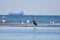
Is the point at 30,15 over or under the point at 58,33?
over

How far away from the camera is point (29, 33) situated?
266 centimetres

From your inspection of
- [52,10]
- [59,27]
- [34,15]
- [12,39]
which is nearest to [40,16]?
[34,15]

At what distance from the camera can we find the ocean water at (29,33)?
2.52 m

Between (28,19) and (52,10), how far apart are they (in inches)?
26.0

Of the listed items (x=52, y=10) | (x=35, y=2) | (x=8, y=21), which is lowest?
(x=8, y=21)

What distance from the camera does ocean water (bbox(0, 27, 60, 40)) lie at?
2519 mm

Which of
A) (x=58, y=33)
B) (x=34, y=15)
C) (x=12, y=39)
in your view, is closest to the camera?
(x=12, y=39)

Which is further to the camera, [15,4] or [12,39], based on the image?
[15,4]

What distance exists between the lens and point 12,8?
2928 mm

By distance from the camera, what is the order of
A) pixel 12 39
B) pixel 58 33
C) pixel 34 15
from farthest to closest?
pixel 34 15, pixel 58 33, pixel 12 39

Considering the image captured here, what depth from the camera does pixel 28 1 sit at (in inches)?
117

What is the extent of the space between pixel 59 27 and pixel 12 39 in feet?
3.82

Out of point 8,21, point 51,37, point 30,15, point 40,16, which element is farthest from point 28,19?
point 51,37

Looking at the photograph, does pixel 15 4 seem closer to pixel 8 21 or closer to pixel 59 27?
pixel 8 21
